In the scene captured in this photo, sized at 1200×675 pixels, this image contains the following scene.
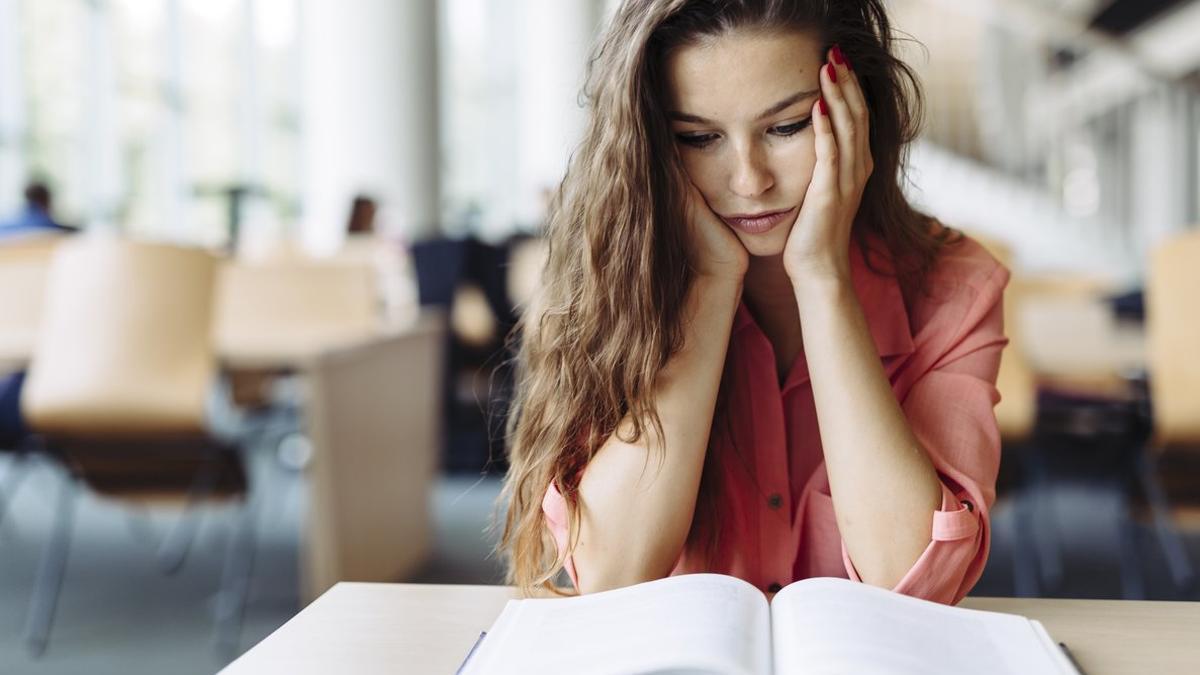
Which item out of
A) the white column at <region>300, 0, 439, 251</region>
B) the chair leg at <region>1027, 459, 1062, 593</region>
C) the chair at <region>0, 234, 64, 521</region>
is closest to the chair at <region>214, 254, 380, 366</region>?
the chair at <region>0, 234, 64, 521</region>

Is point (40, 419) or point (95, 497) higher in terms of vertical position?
point (40, 419)

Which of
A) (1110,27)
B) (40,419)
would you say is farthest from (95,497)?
(1110,27)

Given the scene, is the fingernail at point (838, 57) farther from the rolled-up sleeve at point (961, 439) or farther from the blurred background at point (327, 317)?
the rolled-up sleeve at point (961, 439)

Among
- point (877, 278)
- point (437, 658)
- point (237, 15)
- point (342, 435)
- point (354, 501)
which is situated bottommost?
point (354, 501)

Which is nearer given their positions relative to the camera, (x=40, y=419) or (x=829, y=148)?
(x=829, y=148)

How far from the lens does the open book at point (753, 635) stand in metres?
0.64

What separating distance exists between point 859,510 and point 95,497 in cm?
220

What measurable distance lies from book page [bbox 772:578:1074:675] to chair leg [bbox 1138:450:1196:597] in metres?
1.72

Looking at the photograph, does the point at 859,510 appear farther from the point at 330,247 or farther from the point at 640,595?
the point at 330,247

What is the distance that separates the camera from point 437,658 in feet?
2.57

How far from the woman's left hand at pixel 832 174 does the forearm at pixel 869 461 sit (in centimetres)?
7

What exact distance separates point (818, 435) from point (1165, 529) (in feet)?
6.18

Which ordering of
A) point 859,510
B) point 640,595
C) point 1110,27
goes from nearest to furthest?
point 640,595
point 859,510
point 1110,27

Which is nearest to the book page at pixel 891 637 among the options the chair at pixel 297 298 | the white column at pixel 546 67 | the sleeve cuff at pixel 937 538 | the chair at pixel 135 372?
the sleeve cuff at pixel 937 538
